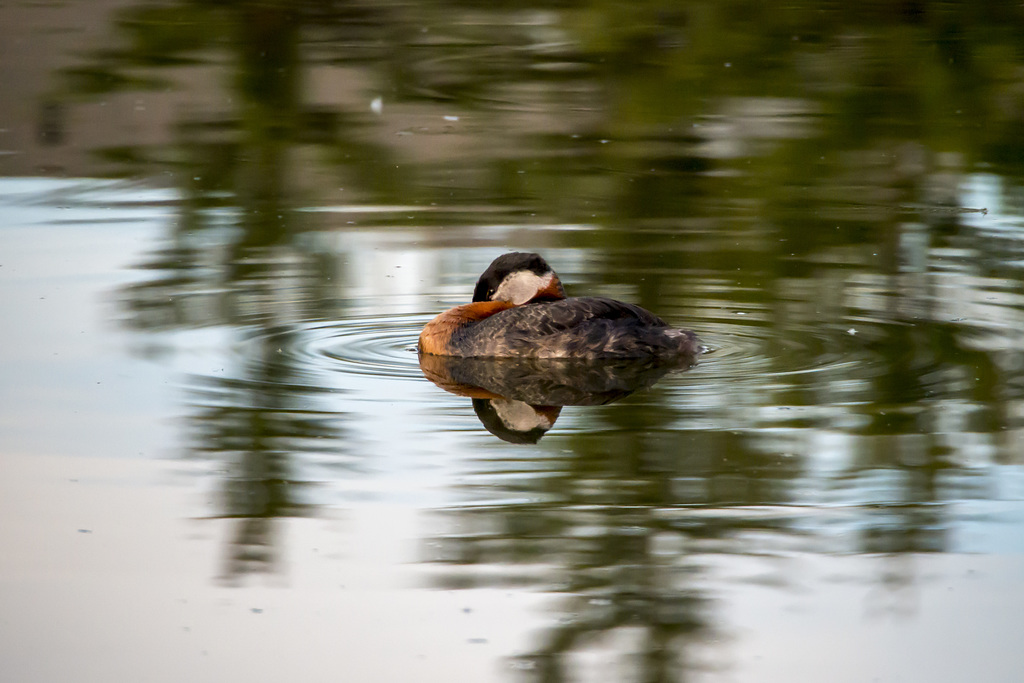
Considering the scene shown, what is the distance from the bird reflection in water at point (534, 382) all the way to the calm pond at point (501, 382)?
0.03m

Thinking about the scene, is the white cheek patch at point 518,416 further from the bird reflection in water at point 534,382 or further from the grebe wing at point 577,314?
the grebe wing at point 577,314

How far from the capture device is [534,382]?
7.86 metres

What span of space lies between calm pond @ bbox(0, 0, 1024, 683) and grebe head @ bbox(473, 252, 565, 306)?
535 mm

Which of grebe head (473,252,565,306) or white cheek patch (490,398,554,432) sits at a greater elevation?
grebe head (473,252,565,306)

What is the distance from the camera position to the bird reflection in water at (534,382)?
23.6 ft

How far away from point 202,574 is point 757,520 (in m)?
1.92

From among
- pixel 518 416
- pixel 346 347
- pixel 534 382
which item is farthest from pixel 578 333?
pixel 346 347

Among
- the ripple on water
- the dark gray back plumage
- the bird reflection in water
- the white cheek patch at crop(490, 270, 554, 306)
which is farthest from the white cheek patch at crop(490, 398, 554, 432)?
the white cheek patch at crop(490, 270, 554, 306)

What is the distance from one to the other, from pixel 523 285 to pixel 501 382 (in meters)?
0.78

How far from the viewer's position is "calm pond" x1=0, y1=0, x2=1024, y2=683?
4.95 m

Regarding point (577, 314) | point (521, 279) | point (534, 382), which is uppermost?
point (521, 279)

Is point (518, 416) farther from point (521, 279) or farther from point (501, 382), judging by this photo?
point (521, 279)

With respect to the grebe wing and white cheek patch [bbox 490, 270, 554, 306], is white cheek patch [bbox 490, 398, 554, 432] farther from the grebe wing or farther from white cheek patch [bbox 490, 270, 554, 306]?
white cheek patch [bbox 490, 270, 554, 306]

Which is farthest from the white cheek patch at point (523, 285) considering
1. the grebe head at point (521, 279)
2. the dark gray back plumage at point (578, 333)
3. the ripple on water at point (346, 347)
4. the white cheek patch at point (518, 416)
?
the white cheek patch at point (518, 416)
